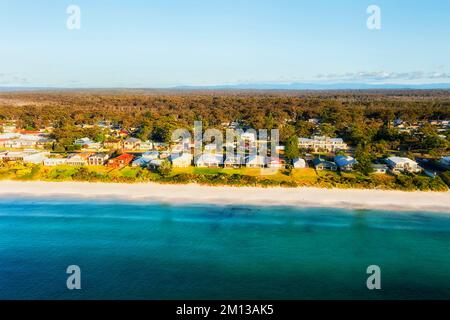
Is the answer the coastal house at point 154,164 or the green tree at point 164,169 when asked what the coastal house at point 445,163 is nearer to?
the green tree at point 164,169

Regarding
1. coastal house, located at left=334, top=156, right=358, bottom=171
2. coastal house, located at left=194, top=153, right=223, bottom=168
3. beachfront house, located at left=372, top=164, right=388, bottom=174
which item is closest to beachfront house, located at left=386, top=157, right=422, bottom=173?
beachfront house, located at left=372, top=164, right=388, bottom=174

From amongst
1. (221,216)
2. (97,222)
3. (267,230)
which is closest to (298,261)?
(267,230)

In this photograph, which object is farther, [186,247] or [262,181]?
[262,181]

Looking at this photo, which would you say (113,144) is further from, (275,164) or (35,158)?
(275,164)

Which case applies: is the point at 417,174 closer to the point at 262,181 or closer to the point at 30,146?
the point at 262,181

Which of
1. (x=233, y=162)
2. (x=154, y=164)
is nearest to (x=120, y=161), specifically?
(x=154, y=164)
